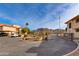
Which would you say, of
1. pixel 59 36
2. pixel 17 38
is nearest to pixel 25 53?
pixel 17 38

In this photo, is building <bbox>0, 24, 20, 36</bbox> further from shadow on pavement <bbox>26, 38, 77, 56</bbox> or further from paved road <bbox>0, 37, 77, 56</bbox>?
shadow on pavement <bbox>26, 38, 77, 56</bbox>

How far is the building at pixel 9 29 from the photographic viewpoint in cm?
772

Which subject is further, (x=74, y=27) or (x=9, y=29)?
(x=74, y=27)

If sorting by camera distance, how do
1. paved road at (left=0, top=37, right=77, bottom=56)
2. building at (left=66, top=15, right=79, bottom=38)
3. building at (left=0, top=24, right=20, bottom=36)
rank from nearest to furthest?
1. paved road at (left=0, top=37, right=77, bottom=56)
2. building at (left=0, top=24, right=20, bottom=36)
3. building at (left=66, top=15, right=79, bottom=38)

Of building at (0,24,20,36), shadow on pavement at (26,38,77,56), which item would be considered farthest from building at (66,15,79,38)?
building at (0,24,20,36)

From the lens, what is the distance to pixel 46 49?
7.39 meters

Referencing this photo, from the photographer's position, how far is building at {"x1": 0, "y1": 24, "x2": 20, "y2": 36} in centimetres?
772

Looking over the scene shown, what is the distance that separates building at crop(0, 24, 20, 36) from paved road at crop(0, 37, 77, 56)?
0.31 metres

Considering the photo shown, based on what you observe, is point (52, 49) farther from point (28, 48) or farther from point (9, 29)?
point (9, 29)

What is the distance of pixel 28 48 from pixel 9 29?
4.28 feet

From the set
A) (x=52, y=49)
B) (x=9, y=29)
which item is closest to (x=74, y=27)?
(x=52, y=49)

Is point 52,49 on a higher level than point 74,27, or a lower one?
lower

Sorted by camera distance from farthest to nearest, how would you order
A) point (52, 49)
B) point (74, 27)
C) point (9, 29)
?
point (74, 27) → point (9, 29) → point (52, 49)

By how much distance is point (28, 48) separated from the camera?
744cm
